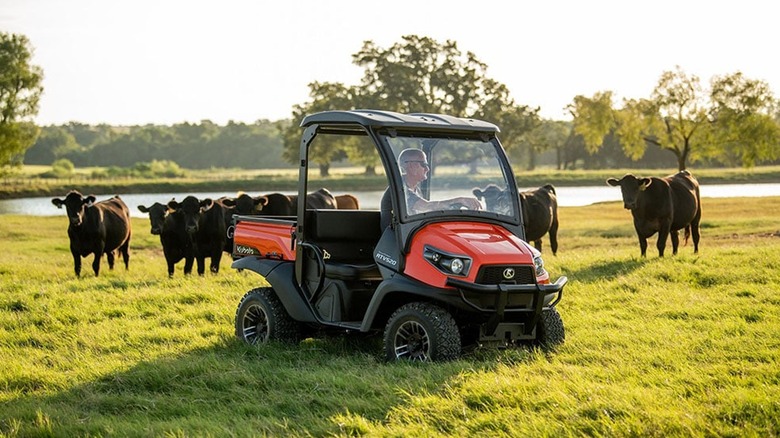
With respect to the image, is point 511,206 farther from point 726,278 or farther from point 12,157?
point 12,157

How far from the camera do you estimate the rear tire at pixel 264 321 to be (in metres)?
9.33

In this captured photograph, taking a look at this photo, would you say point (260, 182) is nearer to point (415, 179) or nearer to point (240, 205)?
point (240, 205)

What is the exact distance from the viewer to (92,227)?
59.4 ft

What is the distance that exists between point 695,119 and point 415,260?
161 ft

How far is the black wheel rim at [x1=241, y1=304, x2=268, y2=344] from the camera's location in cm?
956

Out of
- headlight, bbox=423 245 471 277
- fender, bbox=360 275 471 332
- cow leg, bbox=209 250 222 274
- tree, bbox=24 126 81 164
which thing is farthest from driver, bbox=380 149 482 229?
tree, bbox=24 126 81 164

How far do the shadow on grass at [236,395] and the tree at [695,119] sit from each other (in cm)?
4682

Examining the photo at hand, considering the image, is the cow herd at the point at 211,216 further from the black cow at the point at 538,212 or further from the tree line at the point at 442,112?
the tree line at the point at 442,112

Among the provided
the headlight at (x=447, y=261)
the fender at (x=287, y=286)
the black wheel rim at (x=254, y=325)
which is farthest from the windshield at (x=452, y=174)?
the black wheel rim at (x=254, y=325)

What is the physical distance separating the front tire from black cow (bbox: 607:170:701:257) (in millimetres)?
10241

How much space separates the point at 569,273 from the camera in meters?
14.9

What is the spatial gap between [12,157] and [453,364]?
58.1m

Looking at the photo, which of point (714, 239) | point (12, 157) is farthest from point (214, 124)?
point (714, 239)

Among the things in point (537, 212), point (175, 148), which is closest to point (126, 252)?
point (537, 212)
